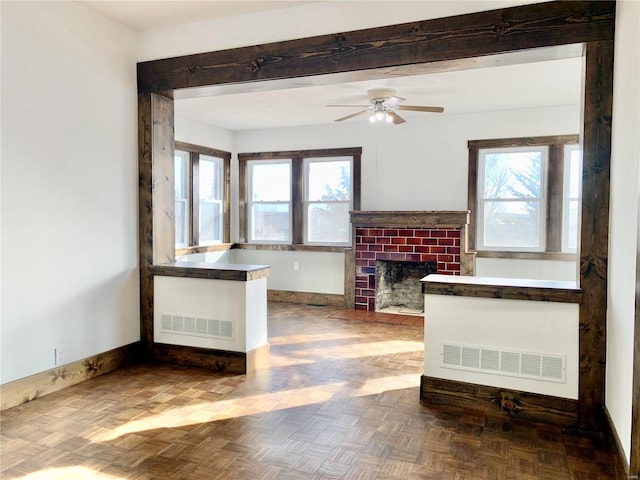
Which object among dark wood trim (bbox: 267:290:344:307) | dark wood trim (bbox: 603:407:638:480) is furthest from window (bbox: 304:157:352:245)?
dark wood trim (bbox: 603:407:638:480)

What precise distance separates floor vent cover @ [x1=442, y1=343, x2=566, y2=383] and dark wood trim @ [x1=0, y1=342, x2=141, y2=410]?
2.47m

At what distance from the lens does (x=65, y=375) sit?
10.3ft

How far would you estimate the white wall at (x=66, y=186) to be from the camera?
2.78m

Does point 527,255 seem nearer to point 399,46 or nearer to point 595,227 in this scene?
point 595,227

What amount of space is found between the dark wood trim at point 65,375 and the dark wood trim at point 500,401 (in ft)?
7.63

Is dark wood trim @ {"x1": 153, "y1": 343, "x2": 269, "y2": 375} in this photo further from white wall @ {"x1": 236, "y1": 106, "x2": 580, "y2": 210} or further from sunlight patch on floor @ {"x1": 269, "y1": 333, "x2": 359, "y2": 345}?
white wall @ {"x1": 236, "y1": 106, "x2": 580, "y2": 210}

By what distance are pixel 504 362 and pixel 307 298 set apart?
3.88m

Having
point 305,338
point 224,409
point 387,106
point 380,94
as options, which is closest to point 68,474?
point 224,409

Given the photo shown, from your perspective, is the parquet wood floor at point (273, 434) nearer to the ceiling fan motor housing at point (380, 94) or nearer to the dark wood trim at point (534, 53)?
the dark wood trim at point (534, 53)

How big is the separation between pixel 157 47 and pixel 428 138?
11.3ft

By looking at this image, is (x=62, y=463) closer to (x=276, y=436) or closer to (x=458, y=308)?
(x=276, y=436)

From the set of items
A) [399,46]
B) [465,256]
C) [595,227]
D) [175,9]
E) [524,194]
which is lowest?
[465,256]

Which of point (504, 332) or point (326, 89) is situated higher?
point (326, 89)

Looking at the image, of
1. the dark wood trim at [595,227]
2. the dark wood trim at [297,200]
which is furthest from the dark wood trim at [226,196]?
the dark wood trim at [595,227]
